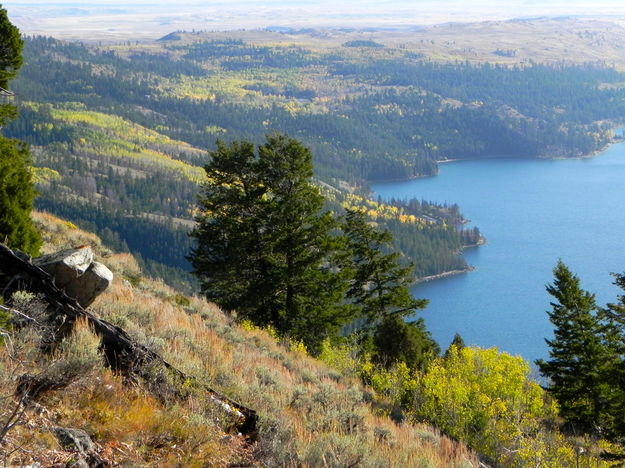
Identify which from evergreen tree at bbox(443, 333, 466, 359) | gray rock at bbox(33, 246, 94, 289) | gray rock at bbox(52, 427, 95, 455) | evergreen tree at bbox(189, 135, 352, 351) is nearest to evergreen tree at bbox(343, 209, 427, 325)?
evergreen tree at bbox(443, 333, 466, 359)

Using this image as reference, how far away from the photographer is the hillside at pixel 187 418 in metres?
6.10

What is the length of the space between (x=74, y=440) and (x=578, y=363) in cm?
2623

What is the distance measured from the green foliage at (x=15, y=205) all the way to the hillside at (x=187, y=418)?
19.0 ft

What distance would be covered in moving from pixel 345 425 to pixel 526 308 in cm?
12290

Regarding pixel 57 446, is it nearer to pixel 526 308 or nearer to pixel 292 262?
pixel 292 262

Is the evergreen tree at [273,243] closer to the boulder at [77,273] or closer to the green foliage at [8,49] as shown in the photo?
the green foliage at [8,49]

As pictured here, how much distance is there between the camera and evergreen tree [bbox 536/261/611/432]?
26.9m

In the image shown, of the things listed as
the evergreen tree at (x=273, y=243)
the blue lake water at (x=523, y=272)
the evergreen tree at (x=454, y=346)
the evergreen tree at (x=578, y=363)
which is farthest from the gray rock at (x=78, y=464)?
the blue lake water at (x=523, y=272)

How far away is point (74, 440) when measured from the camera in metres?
5.76

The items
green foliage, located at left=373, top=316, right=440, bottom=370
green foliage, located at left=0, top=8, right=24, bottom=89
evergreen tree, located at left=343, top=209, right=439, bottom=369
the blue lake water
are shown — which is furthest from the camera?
the blue lake water

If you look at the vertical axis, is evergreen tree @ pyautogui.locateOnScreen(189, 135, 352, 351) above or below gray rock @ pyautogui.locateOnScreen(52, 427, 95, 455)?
below

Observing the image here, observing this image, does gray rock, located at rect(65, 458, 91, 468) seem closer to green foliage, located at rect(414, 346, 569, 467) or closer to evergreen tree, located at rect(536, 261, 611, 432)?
green foliage, located at rect(414, 346, 569, 467)

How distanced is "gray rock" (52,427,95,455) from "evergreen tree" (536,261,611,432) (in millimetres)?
24529

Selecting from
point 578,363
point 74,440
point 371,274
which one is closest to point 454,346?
point 578,363
